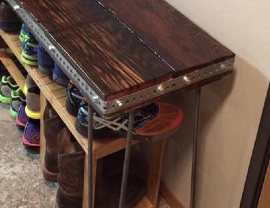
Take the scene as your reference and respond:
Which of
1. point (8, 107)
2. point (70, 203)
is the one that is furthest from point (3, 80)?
point (70, 203)

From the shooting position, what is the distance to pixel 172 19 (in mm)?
1272

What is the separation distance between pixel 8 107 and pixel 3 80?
11 cm

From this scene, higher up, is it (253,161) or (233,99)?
(233,99)

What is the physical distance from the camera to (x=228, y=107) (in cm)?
128

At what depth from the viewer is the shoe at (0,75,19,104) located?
1.96 m

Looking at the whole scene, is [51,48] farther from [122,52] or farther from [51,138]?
[51,138]

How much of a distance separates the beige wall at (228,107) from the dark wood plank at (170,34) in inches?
1.6

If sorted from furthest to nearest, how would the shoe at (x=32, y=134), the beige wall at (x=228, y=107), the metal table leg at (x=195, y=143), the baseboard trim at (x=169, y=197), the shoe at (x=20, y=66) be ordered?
the shoe at (x=20, y=66), the shoe at (x=32, y=134), the baseboard trim at (x=169, y=197), the metal table leg at (x=195, y=143), the beige wall at (x=228, y=107)

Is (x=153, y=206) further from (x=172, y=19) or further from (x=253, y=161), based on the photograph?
(x=172, y=19)

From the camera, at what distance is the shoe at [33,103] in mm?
1661

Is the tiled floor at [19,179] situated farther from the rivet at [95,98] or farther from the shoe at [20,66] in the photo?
the rivet at [95,98]

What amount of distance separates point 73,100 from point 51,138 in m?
0.27

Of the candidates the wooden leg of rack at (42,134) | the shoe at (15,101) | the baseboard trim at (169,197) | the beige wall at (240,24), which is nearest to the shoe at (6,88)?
the shoe at (15,101)

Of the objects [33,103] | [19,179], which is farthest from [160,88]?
[19,179]
